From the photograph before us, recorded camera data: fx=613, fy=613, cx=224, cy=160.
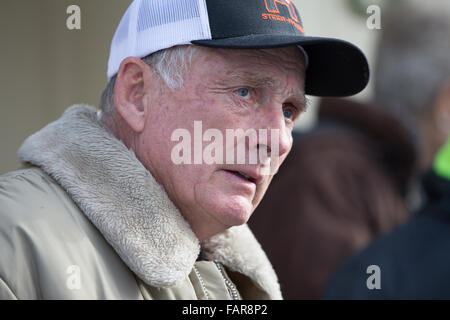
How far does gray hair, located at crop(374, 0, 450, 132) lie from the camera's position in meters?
3.93

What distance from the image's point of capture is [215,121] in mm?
1857

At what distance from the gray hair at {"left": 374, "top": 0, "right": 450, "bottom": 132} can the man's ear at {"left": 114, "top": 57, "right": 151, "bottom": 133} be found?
2372mm

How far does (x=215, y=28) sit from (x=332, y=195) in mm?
1779

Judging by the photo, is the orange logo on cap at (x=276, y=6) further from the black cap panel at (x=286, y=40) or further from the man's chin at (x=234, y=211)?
the man's chin at (x=234, y=211)

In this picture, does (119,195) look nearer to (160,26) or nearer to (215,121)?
(215,121)

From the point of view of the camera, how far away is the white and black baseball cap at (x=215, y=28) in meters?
1.86

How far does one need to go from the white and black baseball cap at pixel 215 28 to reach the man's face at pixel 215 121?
0.19 ft

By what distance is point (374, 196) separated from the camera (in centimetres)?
354
